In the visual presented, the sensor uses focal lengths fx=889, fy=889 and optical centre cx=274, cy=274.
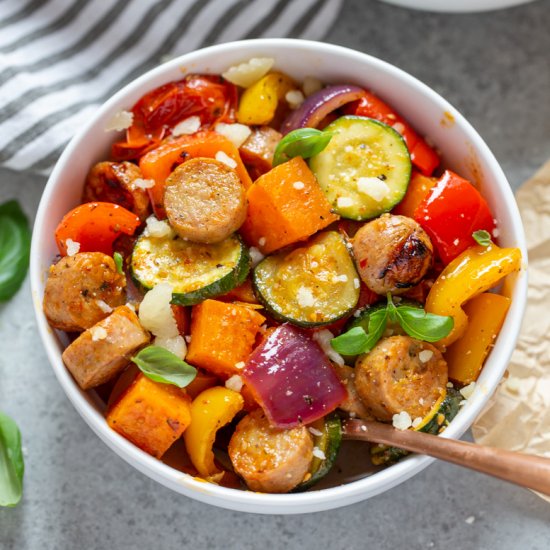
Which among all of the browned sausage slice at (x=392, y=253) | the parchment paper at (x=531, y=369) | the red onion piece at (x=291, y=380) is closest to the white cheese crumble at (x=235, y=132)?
the browned sausage slice at (x=392, y=253)

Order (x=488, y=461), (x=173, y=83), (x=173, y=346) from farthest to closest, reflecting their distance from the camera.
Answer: (x=173, y=83), (x=173, y=346), (x=488, y=461)

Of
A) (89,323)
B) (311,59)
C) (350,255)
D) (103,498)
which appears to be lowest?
(103,498)

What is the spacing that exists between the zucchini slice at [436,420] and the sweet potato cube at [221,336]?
0.53 meters

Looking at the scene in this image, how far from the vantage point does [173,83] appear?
9.48 feet

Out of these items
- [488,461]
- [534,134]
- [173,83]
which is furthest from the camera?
[534,134]

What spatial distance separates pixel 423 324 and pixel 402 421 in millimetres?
284

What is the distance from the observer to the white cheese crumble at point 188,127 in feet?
9.39

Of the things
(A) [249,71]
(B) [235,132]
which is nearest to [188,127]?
(B) [235,132]

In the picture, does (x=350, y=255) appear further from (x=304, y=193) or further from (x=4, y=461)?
(x=4, y=461)

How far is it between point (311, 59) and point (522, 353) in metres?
1.30

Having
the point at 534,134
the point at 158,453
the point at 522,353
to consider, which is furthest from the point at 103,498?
the point at 534,134

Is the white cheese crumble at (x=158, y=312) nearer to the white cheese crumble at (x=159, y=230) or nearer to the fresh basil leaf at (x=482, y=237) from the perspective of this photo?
the white cheese crumble at (x=159, y=230)

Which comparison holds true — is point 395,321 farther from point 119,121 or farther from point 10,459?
point 10,459

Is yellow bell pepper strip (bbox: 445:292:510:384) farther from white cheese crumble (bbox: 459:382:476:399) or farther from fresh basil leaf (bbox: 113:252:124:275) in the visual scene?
fresh basil leaf (bbox: 113:252:124:275)
